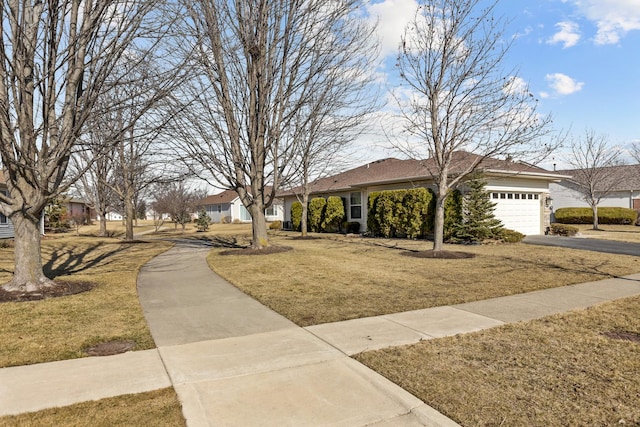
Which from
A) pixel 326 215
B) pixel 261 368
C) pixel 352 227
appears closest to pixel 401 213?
pixel 352 227

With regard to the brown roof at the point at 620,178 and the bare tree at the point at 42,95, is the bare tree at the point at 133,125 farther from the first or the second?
the brown roof at the point at 620,178

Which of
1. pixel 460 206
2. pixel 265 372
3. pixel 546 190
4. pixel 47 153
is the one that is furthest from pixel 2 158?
pixel 546 190

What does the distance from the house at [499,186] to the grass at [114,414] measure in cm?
1537

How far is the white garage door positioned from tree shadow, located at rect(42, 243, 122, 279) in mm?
16819

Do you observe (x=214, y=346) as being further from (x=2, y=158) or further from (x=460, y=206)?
(x=460, y=206)

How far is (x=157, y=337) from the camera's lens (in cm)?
533

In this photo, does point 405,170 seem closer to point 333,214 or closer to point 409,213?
point 409,213

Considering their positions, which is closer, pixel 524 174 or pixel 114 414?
pixel 114 414

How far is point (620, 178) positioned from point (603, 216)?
5592 millimetres

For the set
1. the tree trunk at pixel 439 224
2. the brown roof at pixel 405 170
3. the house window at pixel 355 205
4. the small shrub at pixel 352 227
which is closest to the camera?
the tree trunk at pixel 439 224

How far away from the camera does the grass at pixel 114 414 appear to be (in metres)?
3.11

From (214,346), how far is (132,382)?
3.90 feet

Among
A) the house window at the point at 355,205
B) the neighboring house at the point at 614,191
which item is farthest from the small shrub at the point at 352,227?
the neighboring house at the point at 614,191

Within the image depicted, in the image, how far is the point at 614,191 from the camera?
33781mm
